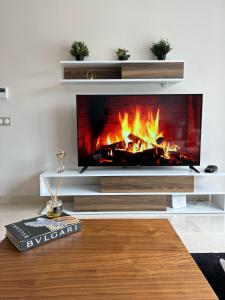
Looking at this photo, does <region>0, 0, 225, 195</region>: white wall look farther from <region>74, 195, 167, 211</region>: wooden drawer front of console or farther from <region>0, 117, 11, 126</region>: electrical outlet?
<region>74, 195, 167, 211</region>: wooden drawer front of console

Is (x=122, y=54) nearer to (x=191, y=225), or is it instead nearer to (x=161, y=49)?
(x=161, y=49)

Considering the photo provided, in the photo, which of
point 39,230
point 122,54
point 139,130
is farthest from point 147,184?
point 39,230

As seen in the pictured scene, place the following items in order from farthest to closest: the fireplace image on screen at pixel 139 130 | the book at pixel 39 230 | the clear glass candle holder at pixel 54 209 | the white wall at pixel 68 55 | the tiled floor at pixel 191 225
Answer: the white wall at pixel 68 55 → the fireplace image on screen at pixel 139 130 → the tiled floor at pixel 191 225 → the clear glass candle holder at pixel 54 209 → the book at pixel 39 230

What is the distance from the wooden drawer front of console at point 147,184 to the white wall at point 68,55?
0.55 m

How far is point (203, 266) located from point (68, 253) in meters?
0.99

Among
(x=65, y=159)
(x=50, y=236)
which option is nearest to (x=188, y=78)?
(x=65, y=159)

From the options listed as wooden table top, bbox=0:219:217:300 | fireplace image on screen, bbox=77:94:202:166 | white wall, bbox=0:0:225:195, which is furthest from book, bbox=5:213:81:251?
white wall, bbox=0:0:225:195

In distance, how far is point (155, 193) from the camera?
282 cm

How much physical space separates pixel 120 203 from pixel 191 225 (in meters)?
0.74

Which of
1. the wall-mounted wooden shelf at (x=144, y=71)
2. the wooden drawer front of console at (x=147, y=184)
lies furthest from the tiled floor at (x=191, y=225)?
the wall-mounted wooden shelf at (x=144, y=71)

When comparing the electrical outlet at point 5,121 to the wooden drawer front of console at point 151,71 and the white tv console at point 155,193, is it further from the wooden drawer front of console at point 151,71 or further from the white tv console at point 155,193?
the wooden drawer front of console at point 151,71

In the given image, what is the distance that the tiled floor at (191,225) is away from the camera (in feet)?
6.90

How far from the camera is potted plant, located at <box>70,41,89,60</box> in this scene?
113 inches

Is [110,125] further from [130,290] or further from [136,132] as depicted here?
[130,290]
